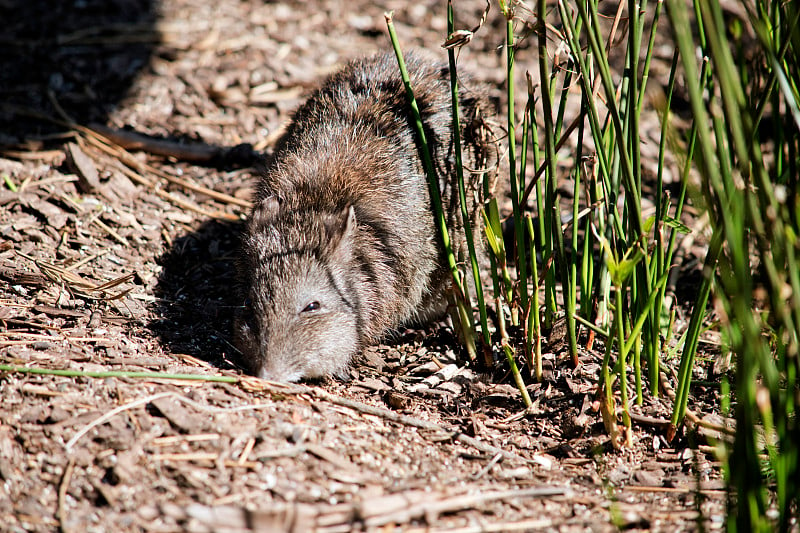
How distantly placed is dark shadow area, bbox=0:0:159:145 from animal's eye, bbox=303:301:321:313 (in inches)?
131

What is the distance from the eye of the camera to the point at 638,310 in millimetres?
3703

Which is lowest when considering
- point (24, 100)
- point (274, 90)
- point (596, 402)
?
point (596, 402)

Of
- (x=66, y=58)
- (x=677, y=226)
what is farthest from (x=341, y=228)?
(x=66, y=58)

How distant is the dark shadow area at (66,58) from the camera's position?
645 centimetres

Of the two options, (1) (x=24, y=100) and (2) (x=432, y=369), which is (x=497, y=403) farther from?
(1) (x=24, y=100)

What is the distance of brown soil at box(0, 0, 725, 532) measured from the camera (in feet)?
9.69

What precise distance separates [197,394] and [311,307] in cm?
92

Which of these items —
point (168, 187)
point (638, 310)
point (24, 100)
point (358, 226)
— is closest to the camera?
point (638, 310)

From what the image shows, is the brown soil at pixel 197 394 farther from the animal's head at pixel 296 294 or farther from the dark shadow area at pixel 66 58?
the animal's head at pixel 296 294

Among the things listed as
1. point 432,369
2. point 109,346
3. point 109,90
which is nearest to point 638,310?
point 432,369

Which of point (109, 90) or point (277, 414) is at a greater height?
point (109, 90)

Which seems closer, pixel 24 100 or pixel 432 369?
pixel 432 369

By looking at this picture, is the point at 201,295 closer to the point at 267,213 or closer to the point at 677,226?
the point at 267,213

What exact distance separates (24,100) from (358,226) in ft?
13.1
